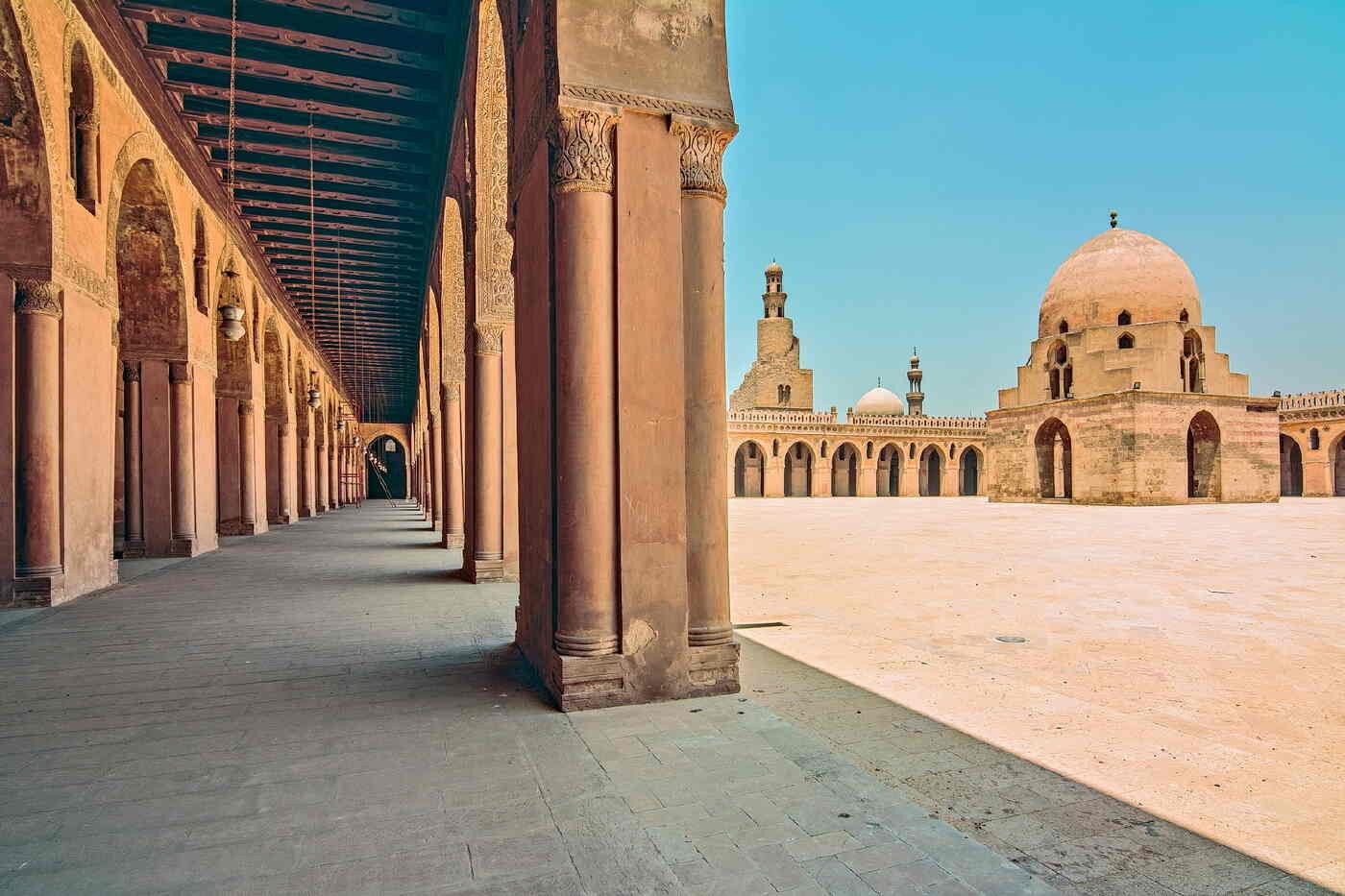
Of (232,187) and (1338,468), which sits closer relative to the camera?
(232,187)

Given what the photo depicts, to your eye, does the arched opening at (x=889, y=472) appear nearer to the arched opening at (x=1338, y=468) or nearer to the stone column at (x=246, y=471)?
the arched opening at (x=1338, y=468)

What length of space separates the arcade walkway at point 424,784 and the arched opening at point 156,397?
7.00 meters

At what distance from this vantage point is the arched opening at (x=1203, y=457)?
31.5m

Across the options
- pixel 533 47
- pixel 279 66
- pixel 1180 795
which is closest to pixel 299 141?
pixel 279 66

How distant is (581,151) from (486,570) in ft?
19.3

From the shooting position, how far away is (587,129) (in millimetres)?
4379

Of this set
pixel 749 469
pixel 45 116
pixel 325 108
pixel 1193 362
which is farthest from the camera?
pixel 749 469

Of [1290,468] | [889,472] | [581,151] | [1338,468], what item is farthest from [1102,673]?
[1290,468]

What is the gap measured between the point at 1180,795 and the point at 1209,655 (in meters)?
2.89

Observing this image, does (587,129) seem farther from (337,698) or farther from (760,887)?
(760,887)

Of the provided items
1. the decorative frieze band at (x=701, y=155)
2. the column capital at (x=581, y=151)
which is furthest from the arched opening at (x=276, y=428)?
the decorative frieze band at (x=701, y=155)

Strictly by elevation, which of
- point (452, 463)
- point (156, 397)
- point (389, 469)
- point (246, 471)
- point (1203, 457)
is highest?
point (156, 397)

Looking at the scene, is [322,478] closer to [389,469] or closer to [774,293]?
[389,469]

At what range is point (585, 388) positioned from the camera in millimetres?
4309
